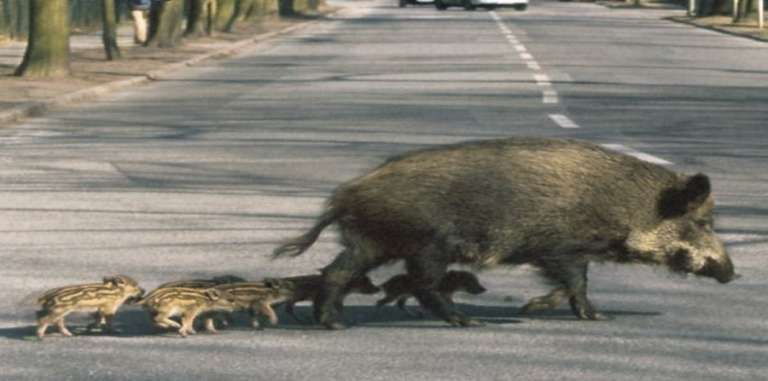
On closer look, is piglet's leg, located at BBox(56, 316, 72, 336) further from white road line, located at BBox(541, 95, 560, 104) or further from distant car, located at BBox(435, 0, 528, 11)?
distant car, located at BBox(435, 0, 528, 11)

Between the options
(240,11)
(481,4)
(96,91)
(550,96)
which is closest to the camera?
(550,96)

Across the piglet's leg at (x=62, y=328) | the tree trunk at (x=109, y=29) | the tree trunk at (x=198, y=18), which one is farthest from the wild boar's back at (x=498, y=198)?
the tree trunk at (x=198, y=18)

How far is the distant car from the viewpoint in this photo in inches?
3097

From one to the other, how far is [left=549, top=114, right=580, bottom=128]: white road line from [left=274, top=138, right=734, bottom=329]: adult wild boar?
40.6ft

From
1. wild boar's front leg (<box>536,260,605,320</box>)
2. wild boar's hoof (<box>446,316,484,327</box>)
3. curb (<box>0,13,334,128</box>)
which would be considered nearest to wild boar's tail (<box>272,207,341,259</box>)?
wild boar's hoof (<box>446,316,484,327</box>)

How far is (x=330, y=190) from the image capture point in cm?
1463

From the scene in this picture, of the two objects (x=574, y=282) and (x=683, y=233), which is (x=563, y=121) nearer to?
(x=683, y=233)

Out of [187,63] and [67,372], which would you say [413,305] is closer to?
[67,372]

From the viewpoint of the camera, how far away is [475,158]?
852 centimetres

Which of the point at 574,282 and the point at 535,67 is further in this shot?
the point at 535,67

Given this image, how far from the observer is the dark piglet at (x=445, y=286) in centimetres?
851

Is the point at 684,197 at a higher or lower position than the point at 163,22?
higher

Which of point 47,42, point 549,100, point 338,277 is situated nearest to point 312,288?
point 338,277

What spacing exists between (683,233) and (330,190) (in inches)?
244
